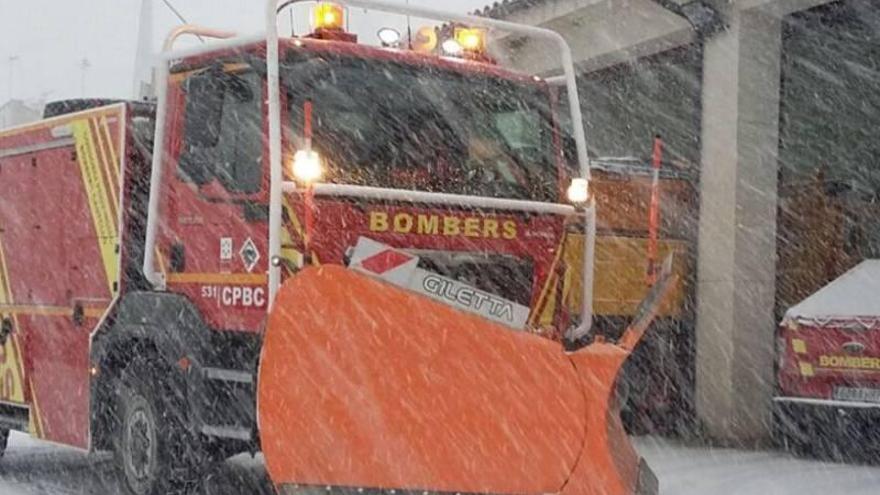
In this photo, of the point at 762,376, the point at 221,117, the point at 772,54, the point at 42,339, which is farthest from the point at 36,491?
the point at 772,54

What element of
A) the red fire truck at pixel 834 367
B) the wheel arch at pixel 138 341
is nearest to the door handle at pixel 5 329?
the wheel arch at pixel 138 341

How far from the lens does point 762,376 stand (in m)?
12.5

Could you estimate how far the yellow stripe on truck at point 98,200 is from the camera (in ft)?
27.8

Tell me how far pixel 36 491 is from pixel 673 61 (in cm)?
845

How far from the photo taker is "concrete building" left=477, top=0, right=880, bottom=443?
12.5m

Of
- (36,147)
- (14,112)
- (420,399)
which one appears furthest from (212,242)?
(14,112)

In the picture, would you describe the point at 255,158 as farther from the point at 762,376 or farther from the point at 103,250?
the point at 762,376

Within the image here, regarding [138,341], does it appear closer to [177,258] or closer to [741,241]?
[177,258]

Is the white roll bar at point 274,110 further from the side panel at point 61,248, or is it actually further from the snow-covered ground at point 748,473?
the snow-covered ground at point 748,473

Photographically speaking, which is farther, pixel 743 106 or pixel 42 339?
pixel 743 106

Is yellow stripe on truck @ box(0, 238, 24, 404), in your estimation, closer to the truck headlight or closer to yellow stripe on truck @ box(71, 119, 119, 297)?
yellow stripe on truck @ box(71, 119, 119, 297)

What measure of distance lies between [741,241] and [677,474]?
118 inches

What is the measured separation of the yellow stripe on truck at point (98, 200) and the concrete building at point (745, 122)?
5.05 metres

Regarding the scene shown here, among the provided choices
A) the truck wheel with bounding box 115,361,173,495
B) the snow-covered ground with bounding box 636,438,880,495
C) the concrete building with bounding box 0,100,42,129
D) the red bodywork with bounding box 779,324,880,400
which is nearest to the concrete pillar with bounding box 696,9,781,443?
the snow-covered ground with bounding box 636,438,880,495
